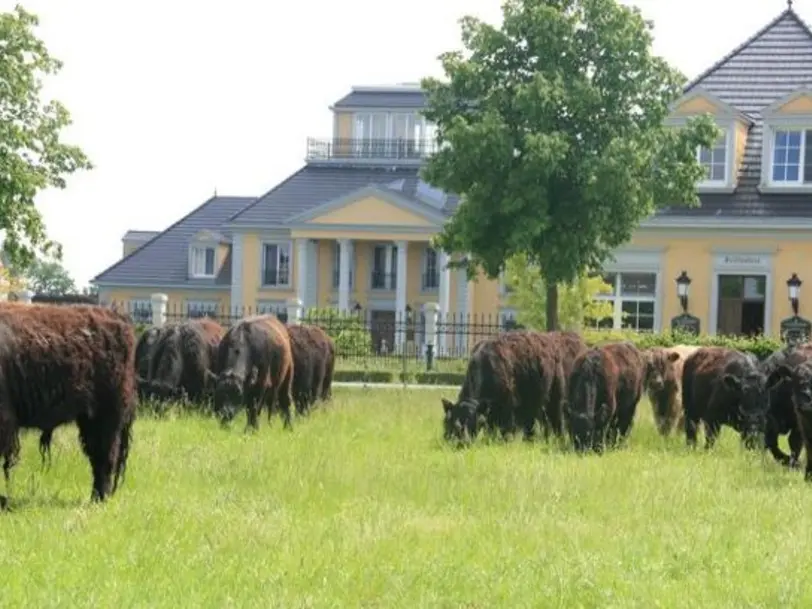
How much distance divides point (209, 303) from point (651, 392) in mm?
48668

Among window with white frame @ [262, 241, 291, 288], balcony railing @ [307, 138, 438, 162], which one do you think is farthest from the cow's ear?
balcony railing @ [307, 138, 438, 162]

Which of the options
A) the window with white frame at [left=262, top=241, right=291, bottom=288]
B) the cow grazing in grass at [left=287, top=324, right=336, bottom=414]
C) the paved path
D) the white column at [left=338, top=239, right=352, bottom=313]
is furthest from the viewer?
the window with white frame at [left=262, top=241, right=291, bottom=288]

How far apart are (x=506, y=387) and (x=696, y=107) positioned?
26.6 meters

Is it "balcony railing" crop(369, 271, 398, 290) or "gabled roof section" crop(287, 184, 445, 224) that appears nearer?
"gabled roof section" crop(287, 184, 445, 224)

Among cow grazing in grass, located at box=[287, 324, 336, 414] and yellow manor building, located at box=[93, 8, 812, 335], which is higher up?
yellow manor building, located at box=[93, 8, 812, 335]

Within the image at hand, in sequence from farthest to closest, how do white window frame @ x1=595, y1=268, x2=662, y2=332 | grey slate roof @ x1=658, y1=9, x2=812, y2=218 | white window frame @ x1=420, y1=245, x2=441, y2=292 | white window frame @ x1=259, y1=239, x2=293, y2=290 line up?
white window frame @ x1=259, y1=239, x2=293, y2=290, white window frame @ x1=420, y1=245, x2=441, y2=292, white window frame @ x1=595, y1=268, x2=662, y2=332, grey slate roof @ x1=658, y1=9, x2=812, y2=218

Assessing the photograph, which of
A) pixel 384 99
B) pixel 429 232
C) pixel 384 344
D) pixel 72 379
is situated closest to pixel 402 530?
pixel 72 379

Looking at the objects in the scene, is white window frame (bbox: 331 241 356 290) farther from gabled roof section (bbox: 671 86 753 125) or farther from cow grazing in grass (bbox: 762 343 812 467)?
cow grazing in grass (bbox: 762 343 812 467)

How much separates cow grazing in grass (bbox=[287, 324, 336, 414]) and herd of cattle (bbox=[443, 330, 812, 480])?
16.2 feet

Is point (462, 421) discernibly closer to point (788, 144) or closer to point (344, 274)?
point (788, 144)

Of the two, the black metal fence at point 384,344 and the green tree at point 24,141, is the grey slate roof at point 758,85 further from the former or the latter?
the green tree at point 24,141

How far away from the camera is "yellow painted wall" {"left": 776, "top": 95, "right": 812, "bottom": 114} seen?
42.9 metres

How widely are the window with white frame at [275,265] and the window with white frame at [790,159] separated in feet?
87.8

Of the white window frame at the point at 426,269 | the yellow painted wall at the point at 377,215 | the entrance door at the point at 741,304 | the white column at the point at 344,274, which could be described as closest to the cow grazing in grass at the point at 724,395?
the entrance door at the point at 741,304
